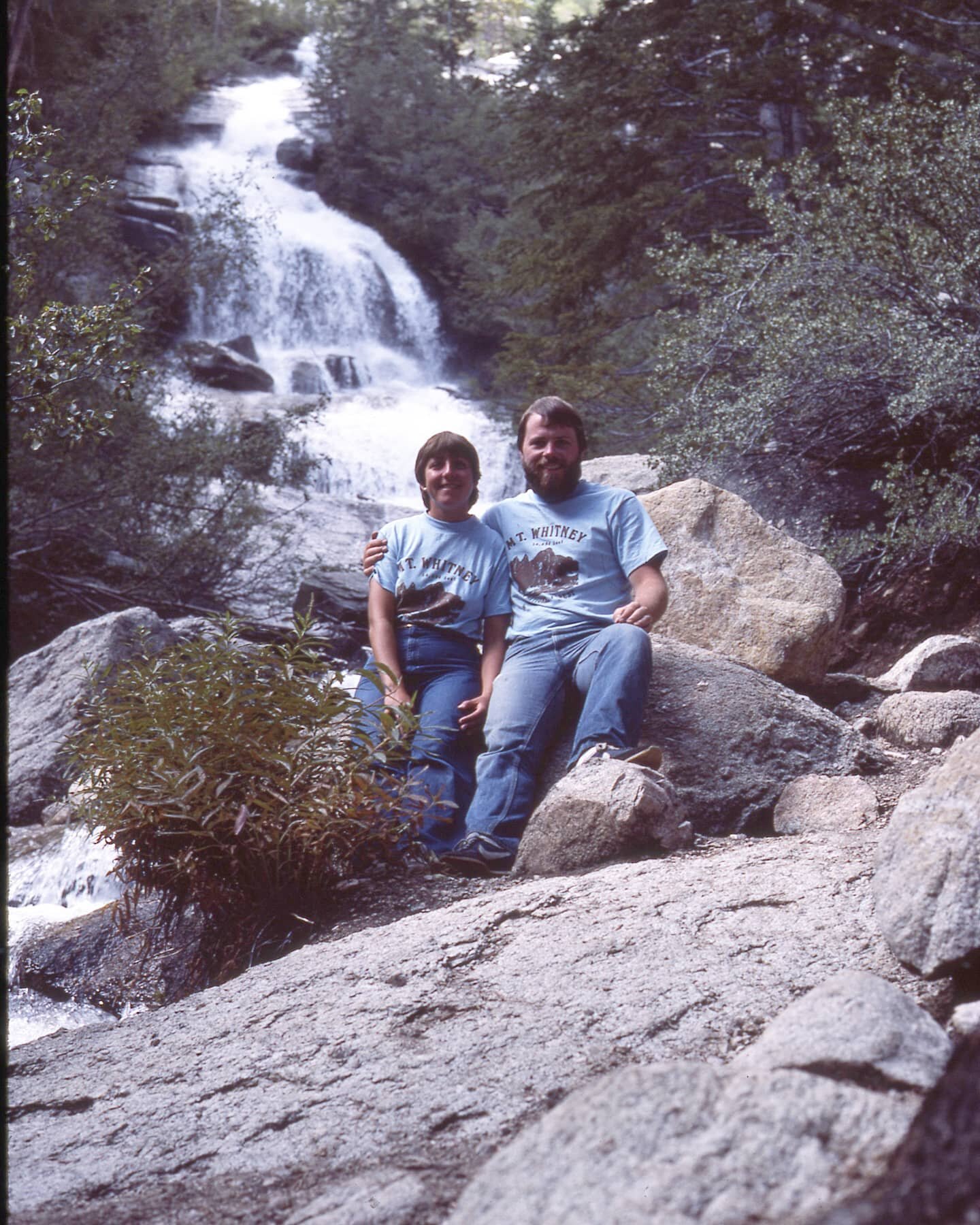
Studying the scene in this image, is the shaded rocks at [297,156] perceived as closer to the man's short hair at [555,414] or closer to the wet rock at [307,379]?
the wet rock at [307,379]

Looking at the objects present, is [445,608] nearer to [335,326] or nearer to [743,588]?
[743,588]

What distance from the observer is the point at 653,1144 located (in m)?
1.35

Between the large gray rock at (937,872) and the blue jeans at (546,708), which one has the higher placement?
the large gray rock at (937,872)

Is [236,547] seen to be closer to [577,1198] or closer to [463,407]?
[463,407]

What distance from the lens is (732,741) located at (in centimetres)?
412

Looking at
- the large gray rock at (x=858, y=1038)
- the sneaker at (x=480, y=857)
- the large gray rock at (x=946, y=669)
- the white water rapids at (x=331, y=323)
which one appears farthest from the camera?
the white water rapids at (x=331, y=323)

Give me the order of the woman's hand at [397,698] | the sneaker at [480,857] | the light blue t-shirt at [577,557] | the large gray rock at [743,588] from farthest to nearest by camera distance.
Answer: the large gray rock at [743,588]
the light blue t-shirt at [577,557]
the woman's hand at [397,698]
the sneaker at [480,857]

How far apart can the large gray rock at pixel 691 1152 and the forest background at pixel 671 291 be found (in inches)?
122

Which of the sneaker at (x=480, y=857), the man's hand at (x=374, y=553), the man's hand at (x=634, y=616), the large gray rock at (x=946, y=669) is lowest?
the large gray rock at (x=946, y=669)

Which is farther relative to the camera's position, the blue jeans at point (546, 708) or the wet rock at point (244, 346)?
the wet rock at point (244, 346)

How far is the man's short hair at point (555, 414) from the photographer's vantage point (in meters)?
4.37

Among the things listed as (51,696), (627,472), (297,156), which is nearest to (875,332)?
(627,472)

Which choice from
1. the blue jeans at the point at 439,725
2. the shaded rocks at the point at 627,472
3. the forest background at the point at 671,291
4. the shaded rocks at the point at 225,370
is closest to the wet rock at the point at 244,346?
the shaded rocks at the point at 225,370

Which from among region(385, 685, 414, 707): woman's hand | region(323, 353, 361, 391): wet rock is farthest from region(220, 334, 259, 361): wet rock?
region(385, 685, 414, 707): woman's hand
